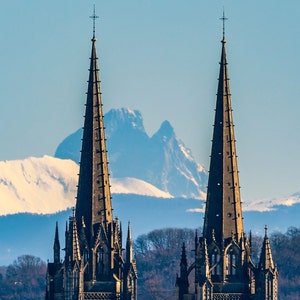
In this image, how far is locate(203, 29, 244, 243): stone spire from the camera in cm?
15888

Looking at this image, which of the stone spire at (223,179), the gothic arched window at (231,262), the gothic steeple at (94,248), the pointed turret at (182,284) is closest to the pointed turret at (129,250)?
the gothic steeple at (94,248)

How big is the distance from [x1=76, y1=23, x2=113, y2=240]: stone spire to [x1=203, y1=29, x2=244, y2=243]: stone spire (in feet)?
18.6

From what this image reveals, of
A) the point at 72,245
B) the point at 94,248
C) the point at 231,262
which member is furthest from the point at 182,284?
the point at 72,245

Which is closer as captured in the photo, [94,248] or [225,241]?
[225,241]

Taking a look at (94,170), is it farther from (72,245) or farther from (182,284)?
(182,284)

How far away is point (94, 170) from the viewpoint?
159500 mm

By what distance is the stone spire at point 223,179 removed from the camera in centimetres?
15888

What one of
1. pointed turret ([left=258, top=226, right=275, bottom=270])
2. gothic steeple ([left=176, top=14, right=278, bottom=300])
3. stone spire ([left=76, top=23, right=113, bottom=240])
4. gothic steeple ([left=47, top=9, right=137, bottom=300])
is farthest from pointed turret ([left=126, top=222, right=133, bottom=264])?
pointed turret ([left=258, top=226, right=275, bottom=270])

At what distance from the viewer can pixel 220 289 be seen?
15825cm

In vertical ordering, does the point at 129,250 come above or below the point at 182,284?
above

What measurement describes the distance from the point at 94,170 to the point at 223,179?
7.08 m

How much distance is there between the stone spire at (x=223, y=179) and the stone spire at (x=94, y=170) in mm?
5657

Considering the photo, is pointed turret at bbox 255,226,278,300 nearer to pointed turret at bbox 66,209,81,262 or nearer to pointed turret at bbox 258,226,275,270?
pointed turret at bbox 258,226,275,270

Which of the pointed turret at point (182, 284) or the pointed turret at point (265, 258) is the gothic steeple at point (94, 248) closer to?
the pointed turret at point (182, 284)
